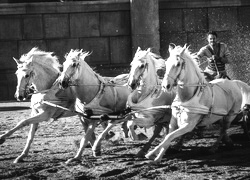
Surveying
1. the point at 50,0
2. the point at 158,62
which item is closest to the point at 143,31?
the point at 50,0

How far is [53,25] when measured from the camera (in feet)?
65.9

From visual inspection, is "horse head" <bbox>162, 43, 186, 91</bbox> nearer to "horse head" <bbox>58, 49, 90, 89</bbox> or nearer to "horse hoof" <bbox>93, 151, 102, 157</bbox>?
"horse head" <bbox>58, 49, 90, 89</bbox>

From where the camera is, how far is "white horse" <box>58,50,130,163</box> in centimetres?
1027

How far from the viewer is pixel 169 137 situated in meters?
9.32

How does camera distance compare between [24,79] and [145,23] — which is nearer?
[24,79]

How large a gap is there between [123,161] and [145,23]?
35.7ft

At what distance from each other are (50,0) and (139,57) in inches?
481

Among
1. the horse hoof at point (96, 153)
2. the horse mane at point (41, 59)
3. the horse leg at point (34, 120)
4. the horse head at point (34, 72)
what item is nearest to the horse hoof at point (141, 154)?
the horse hoof at point (96, 153)

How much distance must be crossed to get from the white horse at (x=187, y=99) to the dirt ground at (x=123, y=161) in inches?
15.3

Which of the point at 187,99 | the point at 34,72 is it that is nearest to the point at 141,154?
the point at 187,99

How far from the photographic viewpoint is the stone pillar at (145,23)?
20141 millimetres

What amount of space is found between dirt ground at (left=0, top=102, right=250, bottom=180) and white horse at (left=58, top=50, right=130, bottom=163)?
1.90 ft

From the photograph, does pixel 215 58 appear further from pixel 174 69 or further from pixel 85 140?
pixel 85 140

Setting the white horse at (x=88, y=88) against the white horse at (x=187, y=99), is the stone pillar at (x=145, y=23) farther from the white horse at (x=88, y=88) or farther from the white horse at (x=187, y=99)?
the white horse at (x=187, y=99)
